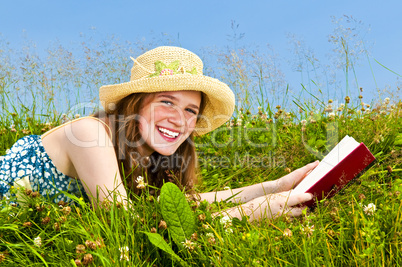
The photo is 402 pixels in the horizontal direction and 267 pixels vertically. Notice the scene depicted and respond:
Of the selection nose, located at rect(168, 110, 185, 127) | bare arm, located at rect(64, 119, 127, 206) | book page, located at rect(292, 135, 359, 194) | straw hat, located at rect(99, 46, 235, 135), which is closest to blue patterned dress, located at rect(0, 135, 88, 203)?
bare arm, located at rect(64, 119, 127, 206)

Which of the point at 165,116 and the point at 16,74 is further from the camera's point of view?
the point at 16,74

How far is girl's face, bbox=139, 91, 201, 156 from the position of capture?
3285 mm

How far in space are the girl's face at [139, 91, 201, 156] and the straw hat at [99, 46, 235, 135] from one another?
0.10 meters

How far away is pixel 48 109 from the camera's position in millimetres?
5660

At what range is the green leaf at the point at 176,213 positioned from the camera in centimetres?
225

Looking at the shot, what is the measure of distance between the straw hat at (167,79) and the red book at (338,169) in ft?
3.56

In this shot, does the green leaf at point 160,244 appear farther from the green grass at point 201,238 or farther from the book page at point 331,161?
the book page at point 331,161

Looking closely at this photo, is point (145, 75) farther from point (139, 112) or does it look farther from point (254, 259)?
point (254, 259)

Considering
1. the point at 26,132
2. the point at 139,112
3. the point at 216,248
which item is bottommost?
the point at 216,248

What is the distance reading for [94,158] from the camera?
2.80 metres

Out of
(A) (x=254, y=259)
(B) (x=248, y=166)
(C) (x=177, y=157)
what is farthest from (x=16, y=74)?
(A) (x=254, y=259)

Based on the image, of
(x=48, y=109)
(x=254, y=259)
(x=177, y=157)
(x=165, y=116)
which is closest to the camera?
(x=254, y=259)

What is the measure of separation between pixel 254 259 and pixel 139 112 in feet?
5.88

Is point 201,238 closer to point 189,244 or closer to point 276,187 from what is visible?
point 189,244
